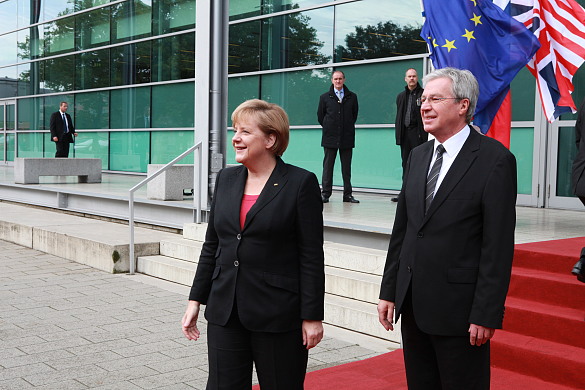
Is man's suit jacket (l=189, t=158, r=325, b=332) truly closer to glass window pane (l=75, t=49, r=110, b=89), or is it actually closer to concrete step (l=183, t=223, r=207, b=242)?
concrete step (l=183, t=223, r=207, b=242)

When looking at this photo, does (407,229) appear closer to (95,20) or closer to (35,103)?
(95,20)

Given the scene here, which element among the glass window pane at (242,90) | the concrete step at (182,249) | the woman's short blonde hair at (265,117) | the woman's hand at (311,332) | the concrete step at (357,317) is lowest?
the concrete step at (357,317)

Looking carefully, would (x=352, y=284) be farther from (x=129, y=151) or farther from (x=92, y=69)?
(x=92, y=69)

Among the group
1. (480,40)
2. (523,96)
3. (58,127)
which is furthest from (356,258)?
(58,127)

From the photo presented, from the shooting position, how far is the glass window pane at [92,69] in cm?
2208

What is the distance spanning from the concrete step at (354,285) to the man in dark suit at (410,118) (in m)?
3.79

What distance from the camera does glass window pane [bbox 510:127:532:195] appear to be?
10891 mm

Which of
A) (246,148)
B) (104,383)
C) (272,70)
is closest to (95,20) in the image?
(272,70)

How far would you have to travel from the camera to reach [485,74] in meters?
7.37

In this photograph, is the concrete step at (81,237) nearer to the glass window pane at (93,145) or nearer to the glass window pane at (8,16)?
the glass window pane at (93,145)

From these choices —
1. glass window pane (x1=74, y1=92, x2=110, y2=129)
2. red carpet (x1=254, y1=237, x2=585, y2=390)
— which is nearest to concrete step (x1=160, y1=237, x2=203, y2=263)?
red carpet (x1=254, y1=237, x2=585, y2=390)

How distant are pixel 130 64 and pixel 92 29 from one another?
107 inches

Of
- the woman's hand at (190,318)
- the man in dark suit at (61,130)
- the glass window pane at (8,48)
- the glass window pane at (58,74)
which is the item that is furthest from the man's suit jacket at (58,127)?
the woman's hand at (190,318)

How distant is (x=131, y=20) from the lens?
21031mm
